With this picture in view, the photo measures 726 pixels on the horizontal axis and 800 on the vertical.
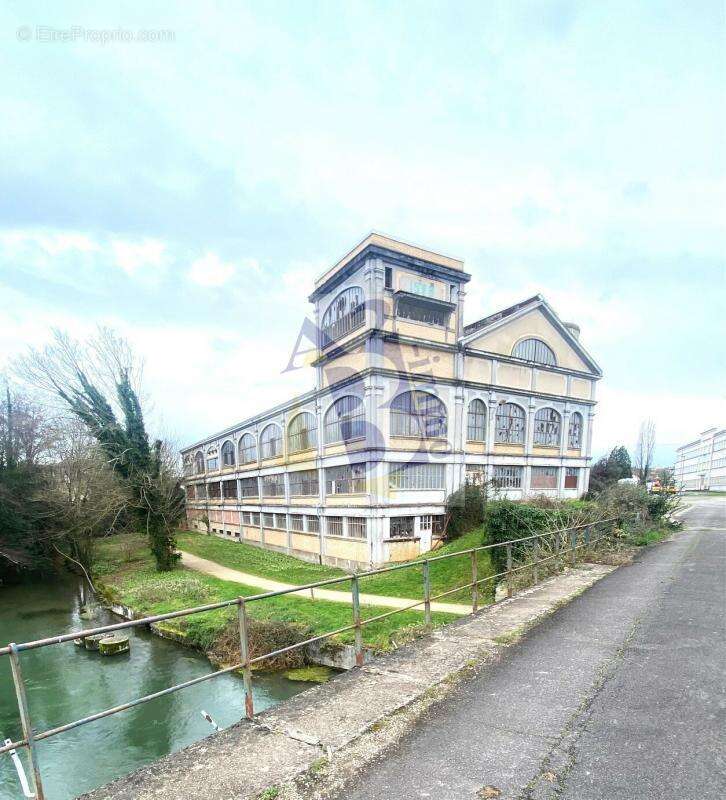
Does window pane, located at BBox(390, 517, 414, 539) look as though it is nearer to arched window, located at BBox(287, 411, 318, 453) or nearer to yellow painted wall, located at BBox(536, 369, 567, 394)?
arched window, located at BBox(287, 411, 318, 453)

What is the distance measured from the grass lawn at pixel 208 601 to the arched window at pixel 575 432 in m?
20.0

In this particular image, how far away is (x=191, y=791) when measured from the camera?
2.77 meters

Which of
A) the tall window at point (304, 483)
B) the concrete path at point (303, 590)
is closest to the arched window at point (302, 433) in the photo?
the tall window at point (304, 483)

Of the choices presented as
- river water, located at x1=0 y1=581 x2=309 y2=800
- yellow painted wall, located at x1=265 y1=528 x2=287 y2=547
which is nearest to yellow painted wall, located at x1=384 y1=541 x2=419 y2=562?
river water, located at x1=0 y1=581 x2=309 y2=800

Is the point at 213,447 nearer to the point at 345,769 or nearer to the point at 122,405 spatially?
the point at 122,405

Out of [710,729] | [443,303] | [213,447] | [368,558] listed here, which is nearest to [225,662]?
[368,558]

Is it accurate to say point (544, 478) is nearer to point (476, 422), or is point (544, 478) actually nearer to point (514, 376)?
point (476, 422)

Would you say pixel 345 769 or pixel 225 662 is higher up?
pixel 345 769

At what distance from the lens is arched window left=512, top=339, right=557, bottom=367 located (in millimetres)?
25122

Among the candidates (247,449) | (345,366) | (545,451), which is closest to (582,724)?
(345,366)

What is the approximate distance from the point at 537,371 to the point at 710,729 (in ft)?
78.9

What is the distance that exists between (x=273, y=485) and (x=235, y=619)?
17.1 meters

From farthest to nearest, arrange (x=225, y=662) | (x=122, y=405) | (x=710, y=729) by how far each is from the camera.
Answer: (x=122, y=405), (x=225, y=662), (x=710, y=729)

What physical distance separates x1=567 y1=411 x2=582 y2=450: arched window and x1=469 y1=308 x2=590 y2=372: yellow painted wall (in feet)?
10.4
